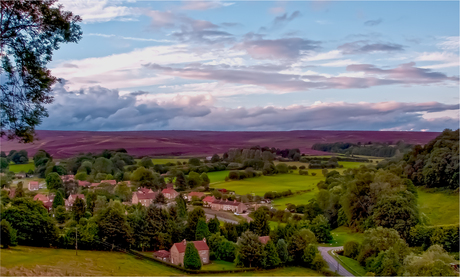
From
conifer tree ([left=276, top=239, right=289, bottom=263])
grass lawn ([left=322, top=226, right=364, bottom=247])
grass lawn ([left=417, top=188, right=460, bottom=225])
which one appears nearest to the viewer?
conifer tree ([left=276, top=239, right=289, bottom=263])

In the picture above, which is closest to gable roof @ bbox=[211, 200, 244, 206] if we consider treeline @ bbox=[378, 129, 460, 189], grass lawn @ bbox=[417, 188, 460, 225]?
grass lawn @ bbox=[417, 188, 460, 225]

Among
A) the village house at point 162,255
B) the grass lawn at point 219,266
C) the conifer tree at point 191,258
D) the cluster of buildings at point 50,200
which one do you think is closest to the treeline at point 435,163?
the grass lawn at point 219,266

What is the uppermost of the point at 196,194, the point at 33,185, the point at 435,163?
the point at 435,163

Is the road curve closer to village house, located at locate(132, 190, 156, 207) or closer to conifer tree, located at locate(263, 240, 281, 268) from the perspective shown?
conifer tree, located at locate(263, 240, 281, 268)

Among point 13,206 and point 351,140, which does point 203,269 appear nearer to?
point 13,206

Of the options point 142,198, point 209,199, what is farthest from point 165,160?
point 209,199

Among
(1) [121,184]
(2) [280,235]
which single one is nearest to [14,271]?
(2) [280,235]

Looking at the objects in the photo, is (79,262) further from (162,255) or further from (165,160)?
(165,160)
